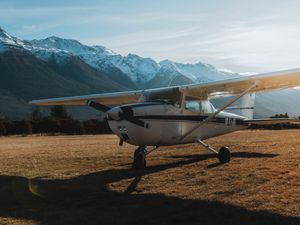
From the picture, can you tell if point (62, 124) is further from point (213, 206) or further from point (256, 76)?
point (213, 206)

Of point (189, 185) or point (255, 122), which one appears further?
point (255, 122)

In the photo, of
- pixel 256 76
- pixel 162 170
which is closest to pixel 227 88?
pixel 256 76

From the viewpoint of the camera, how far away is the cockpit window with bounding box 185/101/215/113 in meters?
14.9

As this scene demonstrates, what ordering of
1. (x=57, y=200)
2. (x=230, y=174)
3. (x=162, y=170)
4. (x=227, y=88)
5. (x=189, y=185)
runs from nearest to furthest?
→ (x=57, y=200)
(x=189, y=185)
(x=230, y=174)
(x=162, y=170)
(x=227, y=88)

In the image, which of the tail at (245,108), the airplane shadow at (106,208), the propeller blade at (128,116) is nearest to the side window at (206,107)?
the tail at (245,108)

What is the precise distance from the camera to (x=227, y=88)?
49.9 feet

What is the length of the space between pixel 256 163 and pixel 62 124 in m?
46.3

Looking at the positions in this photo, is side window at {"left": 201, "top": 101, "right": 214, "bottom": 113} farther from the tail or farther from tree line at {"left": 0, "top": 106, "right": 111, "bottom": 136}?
tree line at {"left": 0, "top": 106, "right": 111, "bottom": 136}

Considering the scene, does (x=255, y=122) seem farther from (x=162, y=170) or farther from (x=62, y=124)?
(x=62, y=124)

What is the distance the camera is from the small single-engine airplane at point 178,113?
12727 millimetres

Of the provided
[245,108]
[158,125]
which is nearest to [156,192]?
[158,125]

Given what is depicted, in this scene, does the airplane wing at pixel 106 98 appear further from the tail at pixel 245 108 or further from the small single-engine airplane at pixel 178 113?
the tail at pixel 245 108

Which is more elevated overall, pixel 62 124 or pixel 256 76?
pixel 256 76

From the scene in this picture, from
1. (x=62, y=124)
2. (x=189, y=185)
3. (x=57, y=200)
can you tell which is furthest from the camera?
(x=62, y=124)
